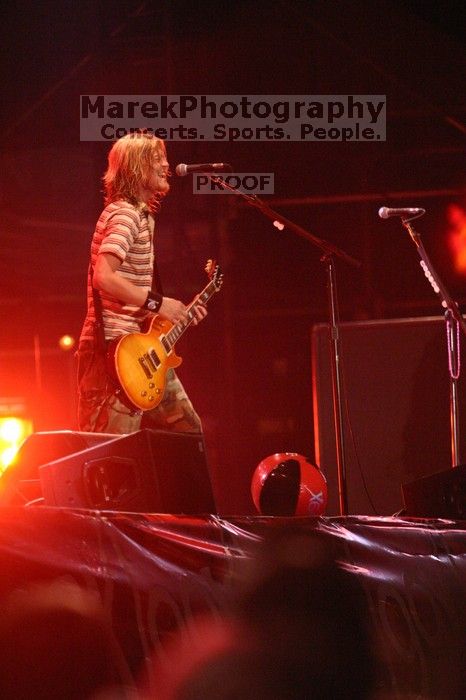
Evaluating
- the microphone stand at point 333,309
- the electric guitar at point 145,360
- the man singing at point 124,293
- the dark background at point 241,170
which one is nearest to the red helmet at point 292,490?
the microphone stand at point 333,309

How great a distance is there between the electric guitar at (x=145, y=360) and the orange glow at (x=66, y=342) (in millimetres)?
2552

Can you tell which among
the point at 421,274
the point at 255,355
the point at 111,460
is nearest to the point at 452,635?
the point at 111,460

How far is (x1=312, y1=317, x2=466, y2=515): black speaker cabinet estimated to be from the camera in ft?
14.2

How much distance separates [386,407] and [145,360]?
1.39 m

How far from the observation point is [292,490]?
3.72 m

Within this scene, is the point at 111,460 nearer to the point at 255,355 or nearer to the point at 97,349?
the point at 97,349

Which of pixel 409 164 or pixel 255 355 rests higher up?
pixel 409 164

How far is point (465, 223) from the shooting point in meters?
6.92

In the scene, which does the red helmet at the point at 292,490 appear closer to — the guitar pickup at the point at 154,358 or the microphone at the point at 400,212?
the guitar pickup at the point at 154,358

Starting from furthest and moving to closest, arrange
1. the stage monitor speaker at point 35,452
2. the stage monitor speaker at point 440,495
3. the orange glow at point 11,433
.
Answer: the orange glow at point 11,433, the stage monitor speaker at point 35,452, the stage monitor speaker at point 440,495

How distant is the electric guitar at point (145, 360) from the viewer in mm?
3498

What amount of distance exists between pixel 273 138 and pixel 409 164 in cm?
186

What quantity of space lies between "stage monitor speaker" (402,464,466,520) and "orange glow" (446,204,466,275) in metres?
4.51

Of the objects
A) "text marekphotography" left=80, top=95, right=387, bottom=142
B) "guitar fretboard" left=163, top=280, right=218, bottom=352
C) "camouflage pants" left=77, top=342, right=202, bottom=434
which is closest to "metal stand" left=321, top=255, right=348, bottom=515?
"guitar fretboard" left=163, top=280, right=218, bottom=352
